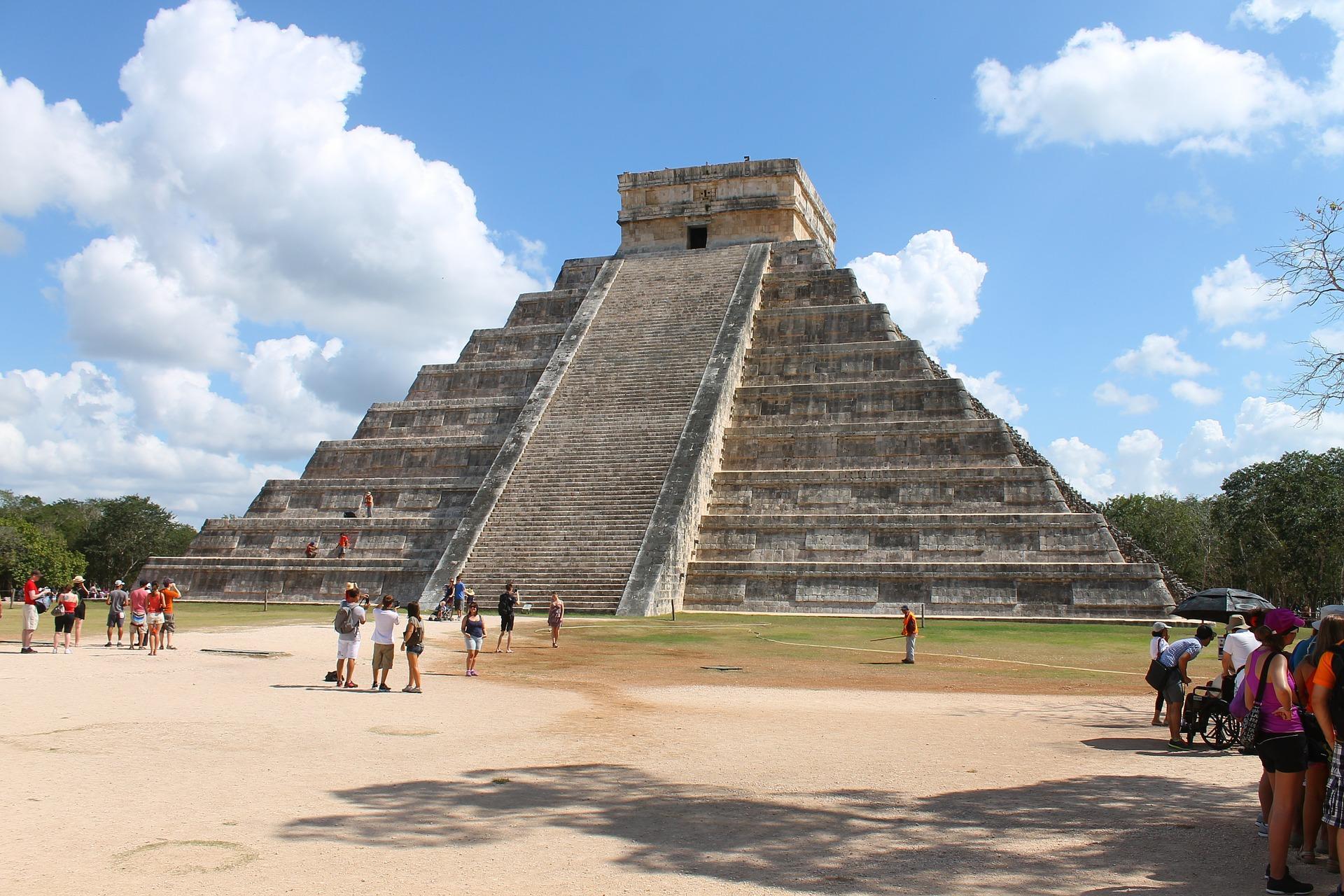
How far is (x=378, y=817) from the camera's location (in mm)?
5906

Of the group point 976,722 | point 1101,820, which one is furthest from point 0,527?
point 1101,820

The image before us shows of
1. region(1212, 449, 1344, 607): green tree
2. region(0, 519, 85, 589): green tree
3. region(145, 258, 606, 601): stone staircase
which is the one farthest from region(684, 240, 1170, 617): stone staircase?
region(0, 519, 85, 589): green tree

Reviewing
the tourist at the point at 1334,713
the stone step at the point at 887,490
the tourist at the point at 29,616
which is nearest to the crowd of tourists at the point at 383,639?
the tourist at the point at 29,616

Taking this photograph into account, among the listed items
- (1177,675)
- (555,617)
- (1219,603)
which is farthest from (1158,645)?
(555,617)

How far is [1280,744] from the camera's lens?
5.31 m

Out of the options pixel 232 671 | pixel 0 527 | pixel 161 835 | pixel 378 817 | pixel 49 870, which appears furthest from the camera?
pixel 0 527

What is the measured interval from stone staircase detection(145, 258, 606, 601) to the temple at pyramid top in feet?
14.3

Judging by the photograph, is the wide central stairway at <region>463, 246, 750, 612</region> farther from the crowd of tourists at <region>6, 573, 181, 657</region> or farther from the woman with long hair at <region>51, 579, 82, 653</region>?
the woman with long hair at <region>51, 579, 82, 653</region>

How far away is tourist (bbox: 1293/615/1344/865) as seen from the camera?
4.88m

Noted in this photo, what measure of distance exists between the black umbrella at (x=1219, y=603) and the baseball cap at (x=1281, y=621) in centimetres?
985

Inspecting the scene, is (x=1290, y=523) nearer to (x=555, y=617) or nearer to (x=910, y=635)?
(x=910, y=635)

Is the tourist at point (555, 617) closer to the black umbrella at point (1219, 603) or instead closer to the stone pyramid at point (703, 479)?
the stone pyramid at point (703, 479)

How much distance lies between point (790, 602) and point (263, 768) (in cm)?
1605

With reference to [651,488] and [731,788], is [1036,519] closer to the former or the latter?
[651,488]
